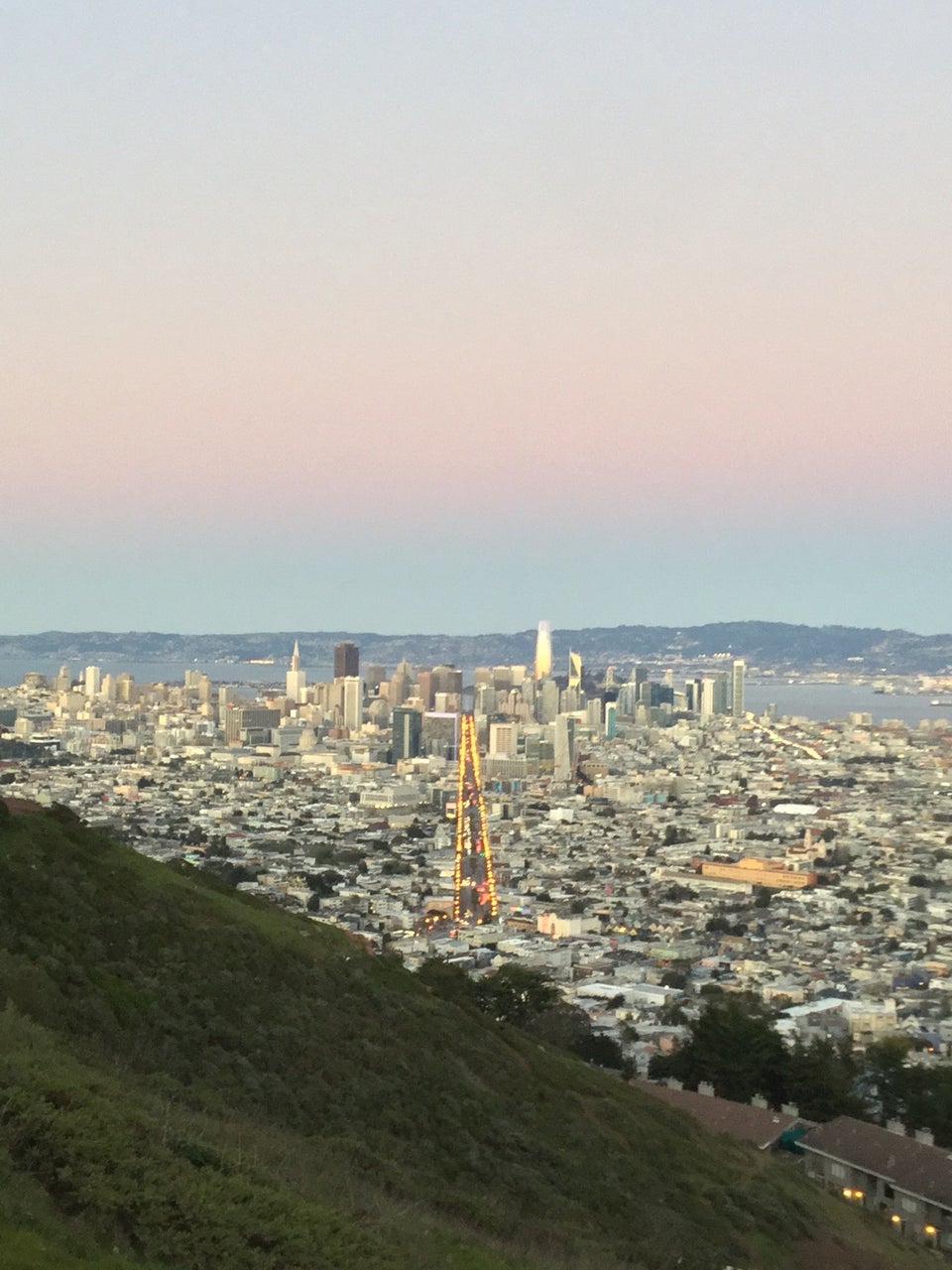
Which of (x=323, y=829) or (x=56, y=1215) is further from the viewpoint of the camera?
(x=323, y=829)

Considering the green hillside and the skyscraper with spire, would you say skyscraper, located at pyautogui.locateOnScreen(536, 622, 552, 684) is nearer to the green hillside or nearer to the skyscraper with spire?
the skyscraper with spire

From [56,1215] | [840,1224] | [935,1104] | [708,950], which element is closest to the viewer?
[56,1215]

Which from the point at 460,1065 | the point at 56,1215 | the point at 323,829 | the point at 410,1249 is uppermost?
the point at 56,1215

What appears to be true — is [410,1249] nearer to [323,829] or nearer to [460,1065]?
[460,1065]

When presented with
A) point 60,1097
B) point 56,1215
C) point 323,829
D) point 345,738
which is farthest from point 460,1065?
point 345,738

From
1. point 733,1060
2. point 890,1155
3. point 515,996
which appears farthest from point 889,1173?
point 515,996

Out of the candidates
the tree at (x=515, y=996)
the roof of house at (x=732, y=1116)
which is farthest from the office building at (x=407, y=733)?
the roof of house at (x=732, y=1116)

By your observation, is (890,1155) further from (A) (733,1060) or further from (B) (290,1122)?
(B) (290,1122)
